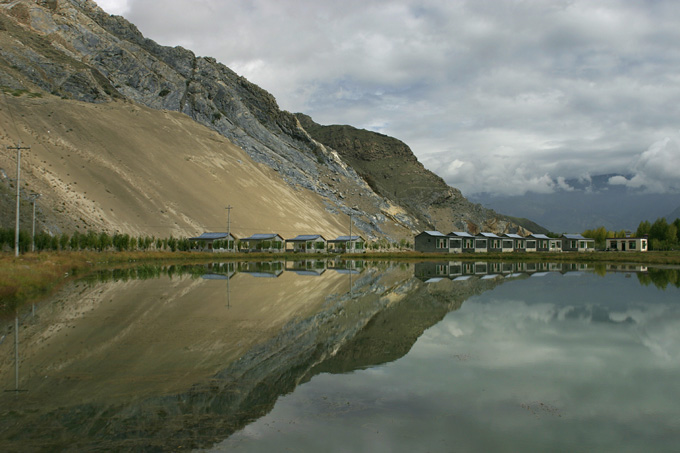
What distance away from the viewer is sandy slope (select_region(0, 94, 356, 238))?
61969 mm

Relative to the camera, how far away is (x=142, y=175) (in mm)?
75625

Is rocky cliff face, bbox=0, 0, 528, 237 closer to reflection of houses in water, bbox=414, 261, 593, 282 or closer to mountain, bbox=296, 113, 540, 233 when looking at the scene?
mountain, bbox=296, 113, 540, 233

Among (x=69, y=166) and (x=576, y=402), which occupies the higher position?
(x=69, y=166)

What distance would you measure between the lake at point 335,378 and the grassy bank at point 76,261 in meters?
3.99

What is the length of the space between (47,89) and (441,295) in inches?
3303

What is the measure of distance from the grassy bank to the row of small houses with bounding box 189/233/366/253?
6454mm

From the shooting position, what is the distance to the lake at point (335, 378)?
24.4 ft

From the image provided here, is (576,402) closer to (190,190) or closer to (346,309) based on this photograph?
(346,309)

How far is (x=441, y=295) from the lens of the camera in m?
25.8

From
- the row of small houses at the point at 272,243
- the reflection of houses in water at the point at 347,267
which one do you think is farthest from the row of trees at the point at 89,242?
the reflection of houses in water at the point at 347,267

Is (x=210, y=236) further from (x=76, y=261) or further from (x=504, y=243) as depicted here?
(x=504, y=243)

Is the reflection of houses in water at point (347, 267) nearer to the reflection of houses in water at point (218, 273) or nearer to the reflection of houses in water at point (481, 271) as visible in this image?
the reflection of houses in water at point (481, 271)

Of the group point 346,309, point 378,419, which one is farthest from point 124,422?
point 346,309

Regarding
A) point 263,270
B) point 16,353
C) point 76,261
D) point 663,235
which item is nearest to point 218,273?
point 263,270
